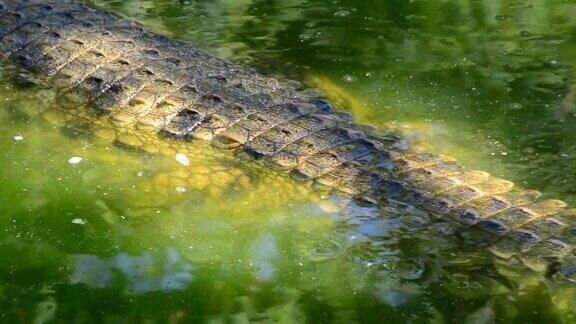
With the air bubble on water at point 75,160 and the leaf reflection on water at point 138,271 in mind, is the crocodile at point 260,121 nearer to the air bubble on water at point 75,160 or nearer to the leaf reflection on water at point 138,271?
the air bubble on water at point 75,160

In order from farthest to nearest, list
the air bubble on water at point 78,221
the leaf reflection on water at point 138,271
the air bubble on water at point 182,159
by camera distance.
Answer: the air bubble on water at point 182,159
the air bubble on water at point 78,221
the leaf reflection on water at point 138,271

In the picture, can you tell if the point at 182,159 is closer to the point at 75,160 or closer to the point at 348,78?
the point at 75,160

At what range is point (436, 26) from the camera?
5770mm

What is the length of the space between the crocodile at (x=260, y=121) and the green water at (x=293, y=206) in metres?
0.09

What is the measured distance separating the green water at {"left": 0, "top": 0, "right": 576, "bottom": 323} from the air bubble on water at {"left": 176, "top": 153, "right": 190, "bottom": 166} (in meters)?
0.02

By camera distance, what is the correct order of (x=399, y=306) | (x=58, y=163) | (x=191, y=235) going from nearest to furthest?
(x=399, y=306) → (x=191, y=235) → (x=58, y=163)

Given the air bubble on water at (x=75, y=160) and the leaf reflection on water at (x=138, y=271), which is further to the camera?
the air bubble on water at (x=75, y=160)

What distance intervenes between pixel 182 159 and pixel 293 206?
61 cm

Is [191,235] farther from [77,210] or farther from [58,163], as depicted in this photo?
[58,163]

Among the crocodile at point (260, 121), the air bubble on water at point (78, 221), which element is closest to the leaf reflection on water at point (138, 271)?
the air bubble on water at point (78, 221)

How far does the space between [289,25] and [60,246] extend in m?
2.74

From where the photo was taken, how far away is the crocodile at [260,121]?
337cm

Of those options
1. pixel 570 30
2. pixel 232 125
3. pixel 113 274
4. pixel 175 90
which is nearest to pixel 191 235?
pixel 113 274

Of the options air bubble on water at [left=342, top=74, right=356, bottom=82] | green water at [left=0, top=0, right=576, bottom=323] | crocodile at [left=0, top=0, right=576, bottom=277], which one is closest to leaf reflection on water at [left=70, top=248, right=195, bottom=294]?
green water at [left=0, top=0, right=576, bottom=323]
